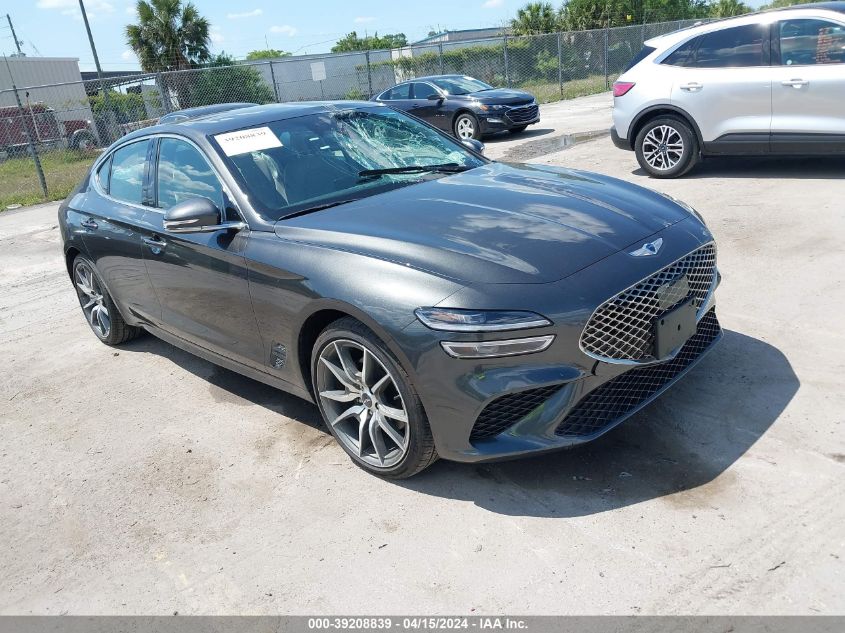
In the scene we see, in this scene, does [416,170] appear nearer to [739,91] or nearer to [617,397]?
[617,397]

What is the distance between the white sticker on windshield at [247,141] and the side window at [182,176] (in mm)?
149

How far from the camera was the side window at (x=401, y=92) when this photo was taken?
656 inches

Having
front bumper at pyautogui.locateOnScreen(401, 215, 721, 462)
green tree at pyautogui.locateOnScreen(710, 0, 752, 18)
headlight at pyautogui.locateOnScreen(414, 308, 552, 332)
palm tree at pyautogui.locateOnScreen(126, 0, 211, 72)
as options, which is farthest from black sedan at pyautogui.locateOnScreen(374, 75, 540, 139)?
green tree at pyautogui.locateOnScreen(710, 0, 752, 18)

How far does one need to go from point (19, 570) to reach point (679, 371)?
3.10 metres

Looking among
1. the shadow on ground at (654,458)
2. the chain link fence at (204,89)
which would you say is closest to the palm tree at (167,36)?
the chain link fence at (204,89)

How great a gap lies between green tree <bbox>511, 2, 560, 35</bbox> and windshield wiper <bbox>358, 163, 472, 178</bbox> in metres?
37.3

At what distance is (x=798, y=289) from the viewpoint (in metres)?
5.08

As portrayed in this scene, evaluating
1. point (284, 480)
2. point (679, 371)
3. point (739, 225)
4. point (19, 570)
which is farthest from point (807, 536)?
point (739, 225)

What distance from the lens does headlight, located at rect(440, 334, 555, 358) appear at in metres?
2.95

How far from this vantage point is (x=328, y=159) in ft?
14.0

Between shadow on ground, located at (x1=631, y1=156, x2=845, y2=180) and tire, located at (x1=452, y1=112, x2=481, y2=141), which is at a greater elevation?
tire, located at (x1=452, y1=112, x2=481, y2=141)

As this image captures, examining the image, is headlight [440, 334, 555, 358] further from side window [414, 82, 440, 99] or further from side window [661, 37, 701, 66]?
side window [414, 82, 440, 99]

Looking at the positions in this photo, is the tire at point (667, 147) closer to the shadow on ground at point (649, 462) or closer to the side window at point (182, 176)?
the shadow on ground at point (649, 462)

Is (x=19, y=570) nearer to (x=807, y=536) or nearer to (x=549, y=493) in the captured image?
(x=549, y=493)
